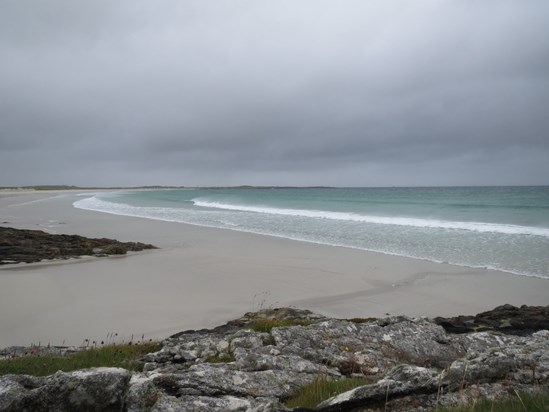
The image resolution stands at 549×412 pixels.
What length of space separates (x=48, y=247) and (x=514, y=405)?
19.9m

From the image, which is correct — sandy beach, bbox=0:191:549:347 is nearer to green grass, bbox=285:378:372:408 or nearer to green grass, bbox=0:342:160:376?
green grass, bbox=0:342:160:376

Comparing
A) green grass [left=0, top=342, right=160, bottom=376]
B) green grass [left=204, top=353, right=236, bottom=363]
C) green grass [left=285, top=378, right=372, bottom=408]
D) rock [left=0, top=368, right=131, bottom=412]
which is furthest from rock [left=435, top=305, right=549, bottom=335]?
rock [left=0, top=368, right=131, bottom=412]

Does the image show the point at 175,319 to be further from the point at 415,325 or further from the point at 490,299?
the point at 490,299

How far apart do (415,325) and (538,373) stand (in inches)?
119

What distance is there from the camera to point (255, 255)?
17547 millimetres

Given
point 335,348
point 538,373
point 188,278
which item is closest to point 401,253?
point 188,278

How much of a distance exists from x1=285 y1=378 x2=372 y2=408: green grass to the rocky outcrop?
52.3ft

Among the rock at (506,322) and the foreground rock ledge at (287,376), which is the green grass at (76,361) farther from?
the rock at (506,322)

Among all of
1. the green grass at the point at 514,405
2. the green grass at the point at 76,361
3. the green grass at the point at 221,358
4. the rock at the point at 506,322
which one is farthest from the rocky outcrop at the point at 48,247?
the green grass at the point at 514,405

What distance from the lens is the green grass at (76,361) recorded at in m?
4.81

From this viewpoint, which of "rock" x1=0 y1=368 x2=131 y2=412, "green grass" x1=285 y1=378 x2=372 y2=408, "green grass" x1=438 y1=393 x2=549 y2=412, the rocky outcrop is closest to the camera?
"green grass" x1=438 y1=393 x2=549 y2=412

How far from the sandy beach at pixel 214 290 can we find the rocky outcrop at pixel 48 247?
1088 millimetres

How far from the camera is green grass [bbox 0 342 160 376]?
15.8ft

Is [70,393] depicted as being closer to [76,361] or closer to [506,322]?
[76,361]
